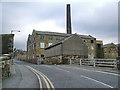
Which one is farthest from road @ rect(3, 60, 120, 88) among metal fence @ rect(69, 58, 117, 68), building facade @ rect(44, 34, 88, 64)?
building facade @ rect(44, 34, 88, 64)

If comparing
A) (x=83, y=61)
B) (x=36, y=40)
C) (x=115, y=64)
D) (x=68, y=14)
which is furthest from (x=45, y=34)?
(x=115, y=64)

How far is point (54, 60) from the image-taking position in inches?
1612

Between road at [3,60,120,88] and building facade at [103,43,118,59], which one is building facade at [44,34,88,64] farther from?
road at [3,60,120,88]

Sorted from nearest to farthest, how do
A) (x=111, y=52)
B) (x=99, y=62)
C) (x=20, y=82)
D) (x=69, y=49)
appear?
1. (x=20, y=82)
2. (x=99, y=62)
3. (x=69, y=49)
4. (x=111, y=52)

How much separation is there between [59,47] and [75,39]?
22.0 ft

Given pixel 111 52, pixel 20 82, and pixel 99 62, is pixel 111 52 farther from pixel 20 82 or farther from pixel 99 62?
pixel 20 82

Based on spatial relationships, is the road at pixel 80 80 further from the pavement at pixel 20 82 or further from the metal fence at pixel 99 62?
the metal fence at pixel 99 62

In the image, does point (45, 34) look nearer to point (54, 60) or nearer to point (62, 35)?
point (62, 35)

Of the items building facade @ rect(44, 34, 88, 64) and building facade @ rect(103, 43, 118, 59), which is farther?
building facade @ rect(44, 34, 88, 64)

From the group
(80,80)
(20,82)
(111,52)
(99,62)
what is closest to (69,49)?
(111,52)

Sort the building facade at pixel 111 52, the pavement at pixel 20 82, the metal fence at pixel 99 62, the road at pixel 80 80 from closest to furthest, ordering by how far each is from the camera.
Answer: the road at pixel 80 80
the pavement at pixel 20 82
the metal fence at pixel 99 62
the building facade at pixel 111 52

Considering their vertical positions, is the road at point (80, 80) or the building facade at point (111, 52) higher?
the building facade at point (111, 52)

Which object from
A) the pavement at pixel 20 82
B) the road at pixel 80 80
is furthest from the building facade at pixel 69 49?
the pavement at pixel 20 82

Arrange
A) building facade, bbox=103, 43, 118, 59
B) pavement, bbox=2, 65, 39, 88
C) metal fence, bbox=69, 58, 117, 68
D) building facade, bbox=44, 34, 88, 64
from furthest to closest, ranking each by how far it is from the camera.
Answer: building facade, bbox=44, 34, 88, 64 < building facade, bbox=103, 43, 118, 59 < metal fence, bbox=69, 58, 117, 68 < pavement, bbox=2, 65, 39, 88
